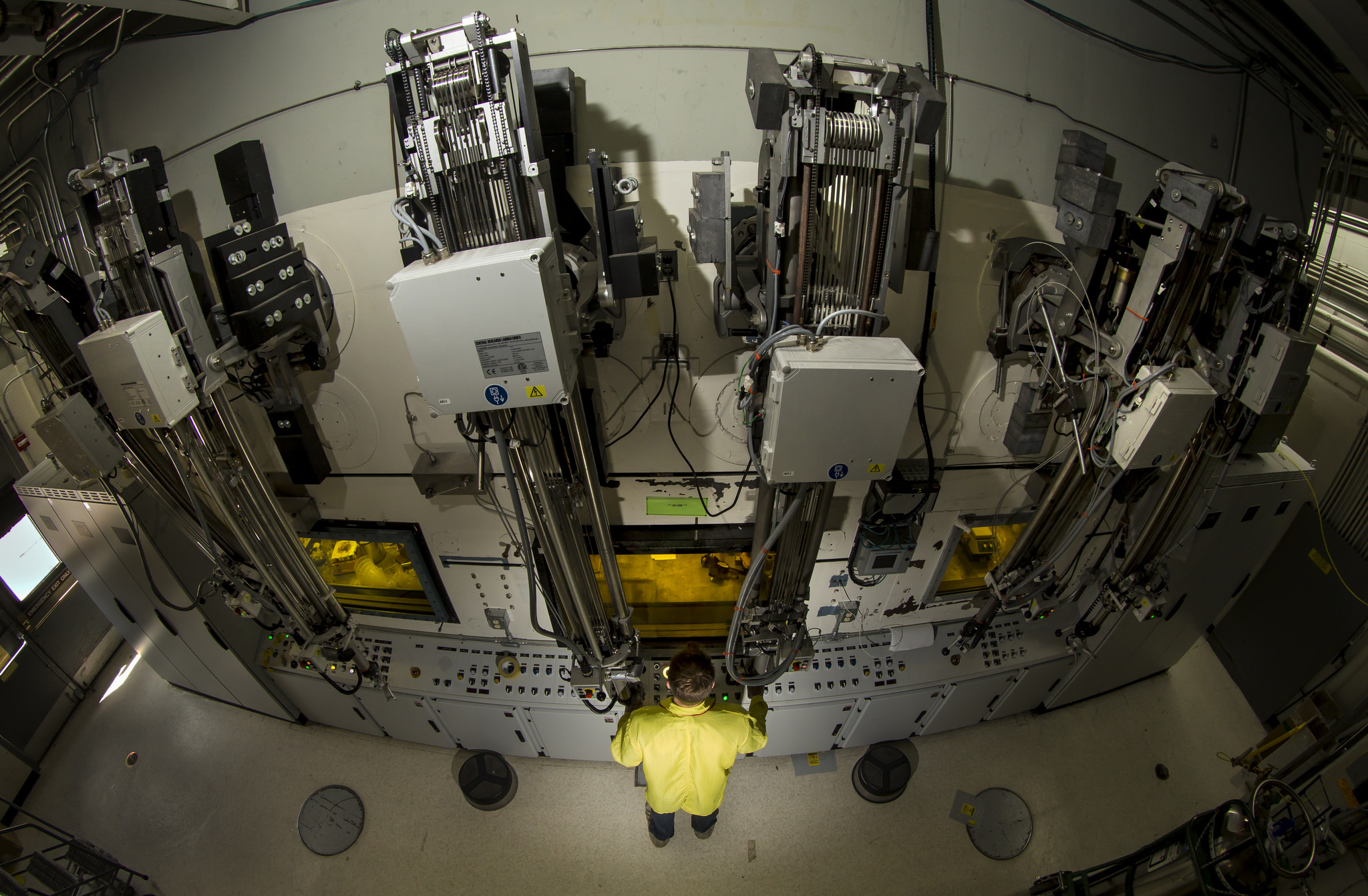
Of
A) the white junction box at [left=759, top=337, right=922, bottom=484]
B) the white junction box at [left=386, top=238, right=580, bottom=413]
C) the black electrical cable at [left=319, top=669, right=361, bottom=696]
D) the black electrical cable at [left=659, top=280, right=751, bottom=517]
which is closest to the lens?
the white junction box at [left=386, top=238, right=580, bottom=413]

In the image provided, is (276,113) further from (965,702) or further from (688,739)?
(965,702)

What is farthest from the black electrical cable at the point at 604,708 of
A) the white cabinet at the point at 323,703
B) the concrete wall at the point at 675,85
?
the concrete wall at the point at 675,85

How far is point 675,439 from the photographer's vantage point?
248cm

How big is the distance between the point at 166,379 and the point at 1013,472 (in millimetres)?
3590

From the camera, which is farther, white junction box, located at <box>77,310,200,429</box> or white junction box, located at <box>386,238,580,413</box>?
white junction box, located at <box>77,310,200,429</box>

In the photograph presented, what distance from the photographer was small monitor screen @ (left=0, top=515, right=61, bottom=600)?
3.55 meters

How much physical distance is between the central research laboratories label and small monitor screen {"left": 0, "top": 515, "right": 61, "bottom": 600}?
402 cm

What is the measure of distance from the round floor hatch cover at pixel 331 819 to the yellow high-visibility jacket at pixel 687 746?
206 cm

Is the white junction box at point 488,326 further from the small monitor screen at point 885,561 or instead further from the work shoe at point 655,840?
the work shoe at point 655,840

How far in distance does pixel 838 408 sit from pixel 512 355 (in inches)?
40.5

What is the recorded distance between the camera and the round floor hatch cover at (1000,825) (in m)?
3.13

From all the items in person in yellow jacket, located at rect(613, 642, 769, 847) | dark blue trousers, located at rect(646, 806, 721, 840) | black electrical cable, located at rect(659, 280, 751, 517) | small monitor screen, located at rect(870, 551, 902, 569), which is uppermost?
black electrical cable, located at rect(659, 280, 751, 517)

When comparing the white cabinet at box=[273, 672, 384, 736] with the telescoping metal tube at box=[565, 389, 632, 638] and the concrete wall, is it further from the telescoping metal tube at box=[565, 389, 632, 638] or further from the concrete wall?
the concrete wall

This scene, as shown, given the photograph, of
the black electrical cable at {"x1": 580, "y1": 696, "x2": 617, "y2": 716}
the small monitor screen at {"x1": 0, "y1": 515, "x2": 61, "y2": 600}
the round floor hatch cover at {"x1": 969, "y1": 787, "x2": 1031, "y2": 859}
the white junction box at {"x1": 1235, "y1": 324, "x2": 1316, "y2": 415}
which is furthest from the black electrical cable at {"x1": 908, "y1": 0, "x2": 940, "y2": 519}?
the small monitor screen at {"x1": 0, "y1": 515, "x2": 61, "y2": 600}
